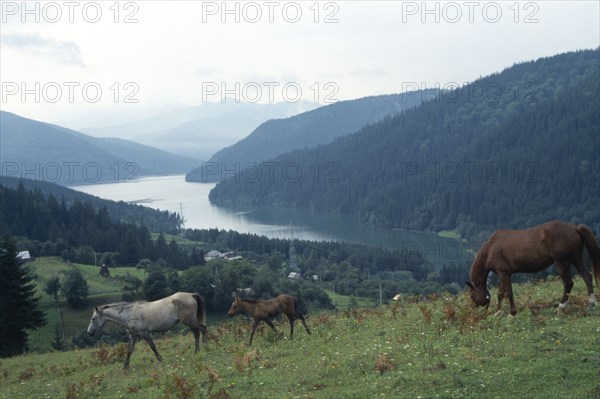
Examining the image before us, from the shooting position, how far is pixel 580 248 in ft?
47.2

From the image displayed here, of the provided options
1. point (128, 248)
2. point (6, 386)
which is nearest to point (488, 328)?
point (6, 386)

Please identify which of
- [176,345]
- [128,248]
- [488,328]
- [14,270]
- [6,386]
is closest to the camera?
[488,328]

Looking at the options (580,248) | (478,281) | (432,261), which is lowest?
(432,261)

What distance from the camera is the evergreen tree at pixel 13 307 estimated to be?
38.0 m

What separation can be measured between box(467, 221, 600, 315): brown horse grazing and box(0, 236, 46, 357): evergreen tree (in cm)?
3225

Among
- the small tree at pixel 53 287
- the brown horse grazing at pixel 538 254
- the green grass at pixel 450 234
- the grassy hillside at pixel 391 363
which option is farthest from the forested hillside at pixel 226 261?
the brown horse grazing at pixel 538 254

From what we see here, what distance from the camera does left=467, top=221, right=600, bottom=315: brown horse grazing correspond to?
14.3 m

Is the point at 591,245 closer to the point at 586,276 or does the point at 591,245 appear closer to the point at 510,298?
the point at 586,276

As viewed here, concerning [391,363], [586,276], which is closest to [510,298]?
[586,276]

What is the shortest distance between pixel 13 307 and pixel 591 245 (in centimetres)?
3568

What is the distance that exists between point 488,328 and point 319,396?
16.1 ft

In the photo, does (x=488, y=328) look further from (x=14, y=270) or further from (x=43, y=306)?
(x=43, y=306)

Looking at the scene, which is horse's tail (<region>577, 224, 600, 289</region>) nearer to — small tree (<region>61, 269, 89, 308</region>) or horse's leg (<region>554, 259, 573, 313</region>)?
horse's leg (<region>554, 259, 573, 313</region>)

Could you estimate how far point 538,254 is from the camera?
1466cm
